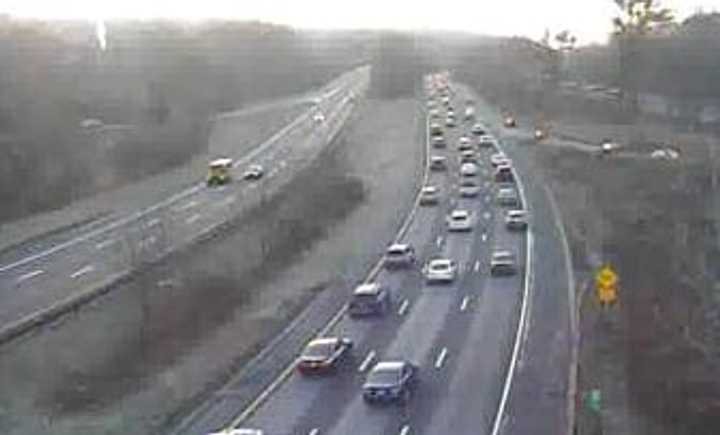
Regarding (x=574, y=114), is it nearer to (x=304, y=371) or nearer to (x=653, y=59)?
(x=653, y=59)

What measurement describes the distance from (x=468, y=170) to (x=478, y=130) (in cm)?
2493

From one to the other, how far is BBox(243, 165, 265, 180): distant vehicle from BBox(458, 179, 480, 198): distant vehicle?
32.0 feet

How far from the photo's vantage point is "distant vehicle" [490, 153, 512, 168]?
3069 inches

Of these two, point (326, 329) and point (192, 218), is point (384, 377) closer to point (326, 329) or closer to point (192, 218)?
point (326, 329)

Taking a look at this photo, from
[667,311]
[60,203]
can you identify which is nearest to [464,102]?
[60,203]

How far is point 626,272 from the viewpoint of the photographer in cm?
4844

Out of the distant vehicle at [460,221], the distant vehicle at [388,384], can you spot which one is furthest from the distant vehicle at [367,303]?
the distant vehicle at [460,221]

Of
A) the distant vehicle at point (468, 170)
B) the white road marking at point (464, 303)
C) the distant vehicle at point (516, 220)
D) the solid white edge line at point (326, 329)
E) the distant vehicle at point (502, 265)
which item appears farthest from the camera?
the distant vehicle at point (468, 170)

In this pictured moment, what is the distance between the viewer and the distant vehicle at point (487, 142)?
90375 millimetres

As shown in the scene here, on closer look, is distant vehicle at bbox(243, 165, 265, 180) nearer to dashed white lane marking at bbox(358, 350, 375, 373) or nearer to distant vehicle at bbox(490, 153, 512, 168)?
distant vehicle at bbox(490, 153, 512, 168)

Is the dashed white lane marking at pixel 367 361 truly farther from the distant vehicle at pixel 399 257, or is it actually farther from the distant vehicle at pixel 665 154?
the distant vehicle at pixel 665 154

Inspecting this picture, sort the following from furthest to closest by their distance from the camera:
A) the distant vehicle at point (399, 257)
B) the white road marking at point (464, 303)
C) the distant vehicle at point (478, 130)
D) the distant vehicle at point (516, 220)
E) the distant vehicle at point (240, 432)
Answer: the distant vehicle at point (478, 130) → the distant vehicle at point (516, 220) → the distant vehicle at point (399, 257) → the white road marking at point (464, 303) → the distant vehicle at point (240, 432)

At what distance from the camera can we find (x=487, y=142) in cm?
9150

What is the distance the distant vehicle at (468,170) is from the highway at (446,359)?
18312 millimetres
